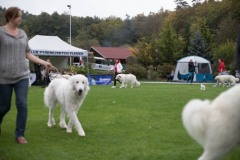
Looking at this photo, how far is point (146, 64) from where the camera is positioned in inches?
1901

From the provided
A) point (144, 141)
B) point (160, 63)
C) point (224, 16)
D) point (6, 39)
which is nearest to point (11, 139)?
point (6, 39)

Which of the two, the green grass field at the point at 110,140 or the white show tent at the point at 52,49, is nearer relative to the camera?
the green grass field at the point at 110,140

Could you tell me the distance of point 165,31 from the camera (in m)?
49.6

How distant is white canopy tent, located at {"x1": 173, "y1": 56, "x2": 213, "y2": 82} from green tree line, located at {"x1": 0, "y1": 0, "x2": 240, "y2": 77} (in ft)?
7.23

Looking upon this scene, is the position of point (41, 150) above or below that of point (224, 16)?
below

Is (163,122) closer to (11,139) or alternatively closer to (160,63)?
(11,139)

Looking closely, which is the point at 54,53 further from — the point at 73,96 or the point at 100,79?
the point at 73,96

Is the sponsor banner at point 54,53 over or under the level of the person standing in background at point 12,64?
over

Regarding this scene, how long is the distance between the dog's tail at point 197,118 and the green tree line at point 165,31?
8475 mm

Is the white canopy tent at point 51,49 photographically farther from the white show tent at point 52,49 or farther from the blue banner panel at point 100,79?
the blue banner panel at point 100,79

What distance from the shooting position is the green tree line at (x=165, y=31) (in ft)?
153

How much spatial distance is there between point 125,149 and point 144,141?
0.65 m

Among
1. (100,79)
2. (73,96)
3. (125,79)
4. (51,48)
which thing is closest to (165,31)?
(100,79)

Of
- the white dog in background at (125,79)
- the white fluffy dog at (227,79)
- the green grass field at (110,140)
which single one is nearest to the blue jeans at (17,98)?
the green grass field at (110,140)
